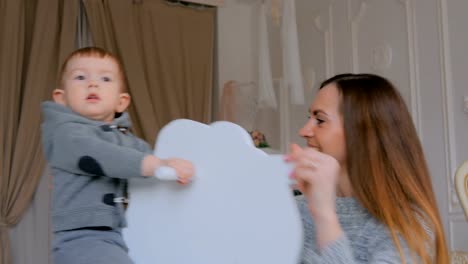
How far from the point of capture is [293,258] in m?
0.89

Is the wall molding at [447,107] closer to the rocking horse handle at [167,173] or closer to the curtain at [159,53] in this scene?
the curtain at [159,53]

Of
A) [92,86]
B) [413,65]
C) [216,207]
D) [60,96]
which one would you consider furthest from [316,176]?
[413,65]

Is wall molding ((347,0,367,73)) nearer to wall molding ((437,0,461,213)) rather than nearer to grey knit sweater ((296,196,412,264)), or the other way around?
wall molding ((437,0,461,213))

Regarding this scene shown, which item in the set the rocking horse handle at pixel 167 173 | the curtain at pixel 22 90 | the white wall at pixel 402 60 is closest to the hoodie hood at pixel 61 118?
the rocking horse handle at pixel 167 173

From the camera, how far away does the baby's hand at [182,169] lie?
1.05 m

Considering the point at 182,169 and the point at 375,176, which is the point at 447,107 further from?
the point at 182,169

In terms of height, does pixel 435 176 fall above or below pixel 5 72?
below

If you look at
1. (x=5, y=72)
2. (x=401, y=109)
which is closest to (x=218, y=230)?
(x=401, y=109)

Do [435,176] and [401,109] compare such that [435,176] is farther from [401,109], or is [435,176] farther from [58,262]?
[58,262]

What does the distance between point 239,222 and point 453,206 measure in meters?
2.45

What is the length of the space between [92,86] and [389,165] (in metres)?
0.62

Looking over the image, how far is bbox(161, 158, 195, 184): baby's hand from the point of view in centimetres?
105

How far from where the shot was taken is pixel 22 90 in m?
3.84

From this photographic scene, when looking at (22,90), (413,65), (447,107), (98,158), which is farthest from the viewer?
(22,90)
